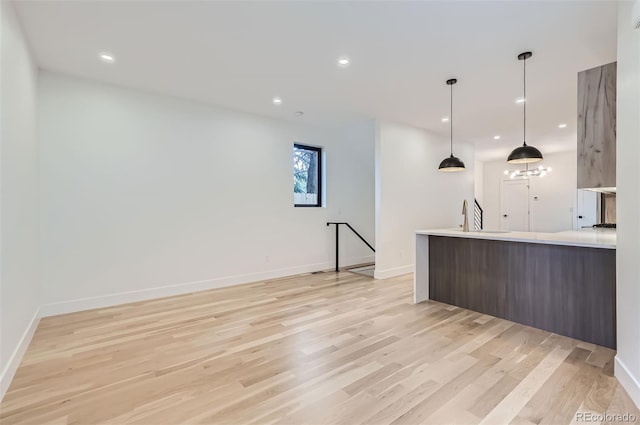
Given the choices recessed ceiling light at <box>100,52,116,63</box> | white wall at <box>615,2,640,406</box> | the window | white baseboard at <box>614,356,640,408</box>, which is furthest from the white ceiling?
white baseboard at <box>614,356,640,408</box>

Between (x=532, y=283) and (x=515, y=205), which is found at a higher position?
(x=515, y=205)

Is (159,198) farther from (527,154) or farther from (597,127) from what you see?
(597,127)

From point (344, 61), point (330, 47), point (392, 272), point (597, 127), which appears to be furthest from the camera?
point (392, 272)

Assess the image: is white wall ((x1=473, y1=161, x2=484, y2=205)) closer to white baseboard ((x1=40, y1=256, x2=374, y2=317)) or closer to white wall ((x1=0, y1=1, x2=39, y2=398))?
white baseboard ((x1=40, y1=256, x2=374, y2=317))

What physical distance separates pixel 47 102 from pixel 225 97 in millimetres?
1992

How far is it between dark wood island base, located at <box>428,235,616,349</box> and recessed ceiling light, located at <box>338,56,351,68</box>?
243 cm

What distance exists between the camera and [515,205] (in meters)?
9.75

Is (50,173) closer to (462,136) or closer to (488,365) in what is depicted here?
(488,365)

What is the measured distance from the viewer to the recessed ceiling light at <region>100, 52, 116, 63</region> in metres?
3.13

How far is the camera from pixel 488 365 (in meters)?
2.33

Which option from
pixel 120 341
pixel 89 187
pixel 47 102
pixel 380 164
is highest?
pixel 47 102

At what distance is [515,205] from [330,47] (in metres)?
9.23

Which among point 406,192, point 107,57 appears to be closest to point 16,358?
point 107,57

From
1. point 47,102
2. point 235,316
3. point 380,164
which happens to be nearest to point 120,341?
point 235,316
